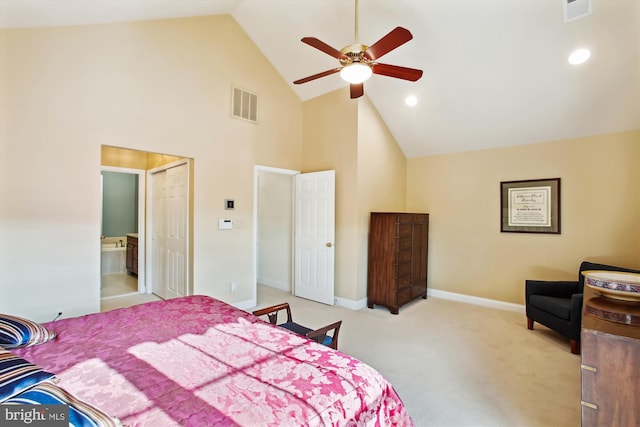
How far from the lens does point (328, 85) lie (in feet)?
15.4

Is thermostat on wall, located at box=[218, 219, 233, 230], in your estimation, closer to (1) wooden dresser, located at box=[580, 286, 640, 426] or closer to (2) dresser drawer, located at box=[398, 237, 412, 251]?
(2) dresser drawer, located at box=[398, 237, 412, 251]

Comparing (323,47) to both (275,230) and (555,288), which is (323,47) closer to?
(555,288)

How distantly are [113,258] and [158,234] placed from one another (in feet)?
8.19

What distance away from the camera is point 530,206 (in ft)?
14.1

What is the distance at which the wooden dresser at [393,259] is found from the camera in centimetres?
432

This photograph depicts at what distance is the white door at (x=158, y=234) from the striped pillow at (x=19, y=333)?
3127 mm

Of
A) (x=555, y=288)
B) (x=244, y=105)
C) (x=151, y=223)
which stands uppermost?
(x=244, y=105)

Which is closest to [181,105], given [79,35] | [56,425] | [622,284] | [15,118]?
[79,35]

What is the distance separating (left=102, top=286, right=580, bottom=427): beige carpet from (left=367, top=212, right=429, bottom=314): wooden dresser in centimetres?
22

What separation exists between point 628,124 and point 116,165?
6928mm

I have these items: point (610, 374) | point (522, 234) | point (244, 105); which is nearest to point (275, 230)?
point (244, 105)

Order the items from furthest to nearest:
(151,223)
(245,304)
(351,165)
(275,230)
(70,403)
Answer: (275,230)
(151,223)
(351,165)
(245,304)
(70,403)

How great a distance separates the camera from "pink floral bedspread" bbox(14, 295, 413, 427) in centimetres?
115

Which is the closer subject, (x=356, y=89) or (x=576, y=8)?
(x=576, y=8)
